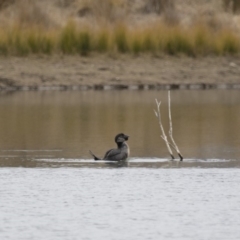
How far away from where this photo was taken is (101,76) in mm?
29672

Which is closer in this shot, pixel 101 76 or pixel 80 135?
pixel 80 135

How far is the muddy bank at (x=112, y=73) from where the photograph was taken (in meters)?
29.4

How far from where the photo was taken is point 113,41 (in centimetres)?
3186
